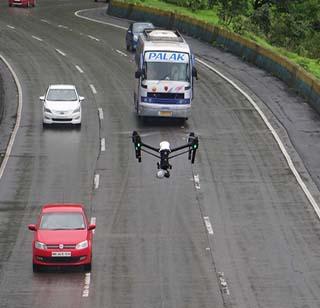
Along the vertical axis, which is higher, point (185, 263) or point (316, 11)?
point (185, 263)

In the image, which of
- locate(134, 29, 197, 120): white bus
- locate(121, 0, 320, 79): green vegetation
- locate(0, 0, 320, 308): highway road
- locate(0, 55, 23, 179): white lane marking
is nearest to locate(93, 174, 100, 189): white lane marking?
locate(0, 0, 320, 308): highway road

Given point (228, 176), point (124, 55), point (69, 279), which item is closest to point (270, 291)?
point (69, 279)

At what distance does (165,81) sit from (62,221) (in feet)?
59.1

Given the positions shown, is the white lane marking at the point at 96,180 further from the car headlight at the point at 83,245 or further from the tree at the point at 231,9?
the tree at the point at 231,9

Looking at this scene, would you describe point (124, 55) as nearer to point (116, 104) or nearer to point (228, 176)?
point (116, 104)

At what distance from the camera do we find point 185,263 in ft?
92.6

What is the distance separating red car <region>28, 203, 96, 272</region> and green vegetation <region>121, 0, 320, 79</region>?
32810 mm

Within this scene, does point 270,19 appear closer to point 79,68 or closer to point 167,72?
point 79,68

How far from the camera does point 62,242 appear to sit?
26500mm

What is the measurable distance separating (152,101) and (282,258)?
16.9m

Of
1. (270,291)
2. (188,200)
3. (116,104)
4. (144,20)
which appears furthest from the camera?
(144,20)

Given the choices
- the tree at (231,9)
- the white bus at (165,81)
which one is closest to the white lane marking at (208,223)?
the white bus at (165,81)

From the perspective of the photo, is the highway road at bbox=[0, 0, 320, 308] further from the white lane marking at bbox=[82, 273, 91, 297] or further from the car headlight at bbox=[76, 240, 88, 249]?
the car headlight at bbox=[76, 240, 88, 249]

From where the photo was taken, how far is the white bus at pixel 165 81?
145 feet
